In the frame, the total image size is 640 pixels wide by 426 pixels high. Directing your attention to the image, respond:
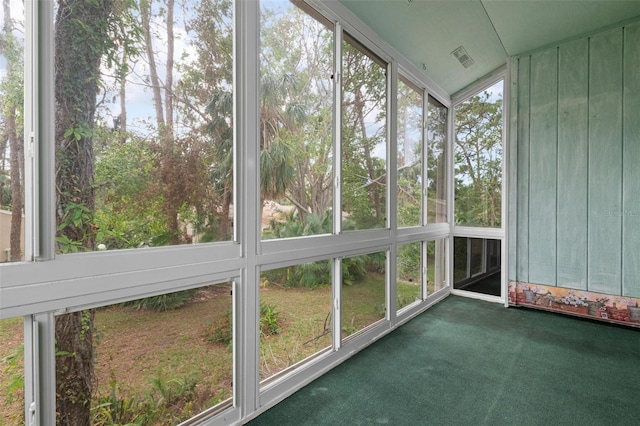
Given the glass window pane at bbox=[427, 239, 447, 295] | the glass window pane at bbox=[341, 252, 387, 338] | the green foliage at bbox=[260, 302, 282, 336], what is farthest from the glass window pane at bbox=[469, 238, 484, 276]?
the green foliage at bbox=[260, 302, 282, 336]

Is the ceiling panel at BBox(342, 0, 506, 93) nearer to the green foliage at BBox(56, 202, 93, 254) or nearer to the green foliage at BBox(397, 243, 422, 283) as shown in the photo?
the green foliage at BBox(397, 243, 422, 283)

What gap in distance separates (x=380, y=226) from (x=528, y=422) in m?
1.82

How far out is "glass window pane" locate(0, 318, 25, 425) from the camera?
3.77 ft

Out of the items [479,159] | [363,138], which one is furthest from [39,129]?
[479,159]

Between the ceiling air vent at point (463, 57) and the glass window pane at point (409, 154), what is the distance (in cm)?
54

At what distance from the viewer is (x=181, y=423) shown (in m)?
1.67

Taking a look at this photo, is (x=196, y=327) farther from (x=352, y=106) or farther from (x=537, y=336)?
(x=537, y=336)

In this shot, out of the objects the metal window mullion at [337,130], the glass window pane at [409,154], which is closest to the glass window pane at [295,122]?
the metal window mullion at [337,130]

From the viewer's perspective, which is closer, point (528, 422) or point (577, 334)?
point (528, 422)

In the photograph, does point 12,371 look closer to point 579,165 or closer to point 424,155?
point 424,155


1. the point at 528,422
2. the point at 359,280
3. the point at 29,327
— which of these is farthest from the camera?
the point at 359,280

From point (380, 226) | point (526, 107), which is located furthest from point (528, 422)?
point (526, 107)

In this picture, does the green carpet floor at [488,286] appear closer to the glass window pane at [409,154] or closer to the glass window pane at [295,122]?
the glass window pane at [409,154]

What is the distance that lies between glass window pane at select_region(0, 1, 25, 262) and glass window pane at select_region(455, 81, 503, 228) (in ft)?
15.4
